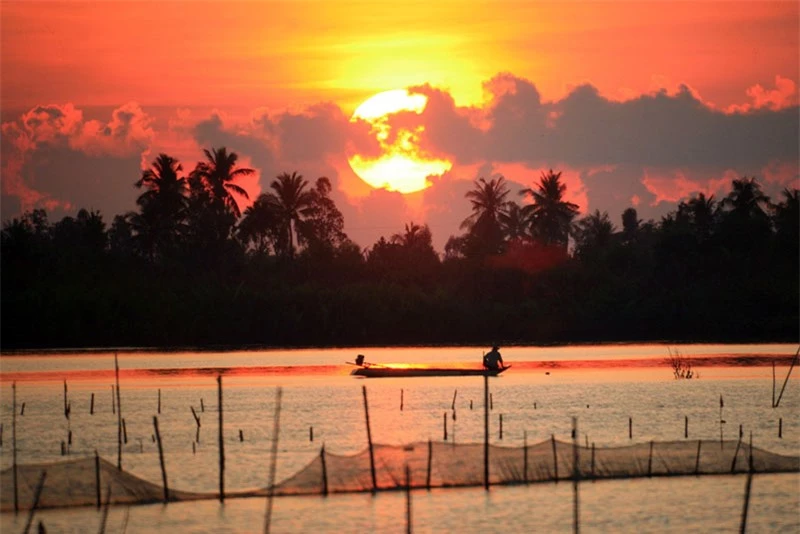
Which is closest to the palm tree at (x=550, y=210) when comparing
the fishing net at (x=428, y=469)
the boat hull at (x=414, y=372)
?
the boat hull at (x=414, y=372)

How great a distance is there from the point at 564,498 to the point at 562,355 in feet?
162

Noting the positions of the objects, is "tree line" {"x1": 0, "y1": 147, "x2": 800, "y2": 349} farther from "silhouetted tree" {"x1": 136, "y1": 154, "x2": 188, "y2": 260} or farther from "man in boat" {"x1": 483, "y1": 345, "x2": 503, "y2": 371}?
"man in boat" {"x1": 483, "y1": 345, "x2": 503, "y2": 371}

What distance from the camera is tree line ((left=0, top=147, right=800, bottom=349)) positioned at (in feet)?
238

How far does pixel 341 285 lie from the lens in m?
77.4

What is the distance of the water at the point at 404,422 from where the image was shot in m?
25.2

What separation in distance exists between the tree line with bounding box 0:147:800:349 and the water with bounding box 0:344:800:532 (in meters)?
1.53

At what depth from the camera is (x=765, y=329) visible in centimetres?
7744

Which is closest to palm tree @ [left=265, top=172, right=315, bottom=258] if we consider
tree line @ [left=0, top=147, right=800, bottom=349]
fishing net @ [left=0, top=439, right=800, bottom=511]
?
tree line @ [left=0, top=147, right=800, bottom=349]

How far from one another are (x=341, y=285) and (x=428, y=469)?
173 ft

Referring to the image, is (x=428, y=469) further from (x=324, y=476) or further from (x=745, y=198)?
(x=745, y=198)

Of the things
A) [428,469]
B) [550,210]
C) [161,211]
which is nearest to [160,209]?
[161,211]

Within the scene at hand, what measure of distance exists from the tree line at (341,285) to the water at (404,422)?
5.03 ft

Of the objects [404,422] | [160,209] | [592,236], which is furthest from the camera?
[592,236]

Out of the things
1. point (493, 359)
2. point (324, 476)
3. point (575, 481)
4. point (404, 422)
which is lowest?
point (404, 422)
